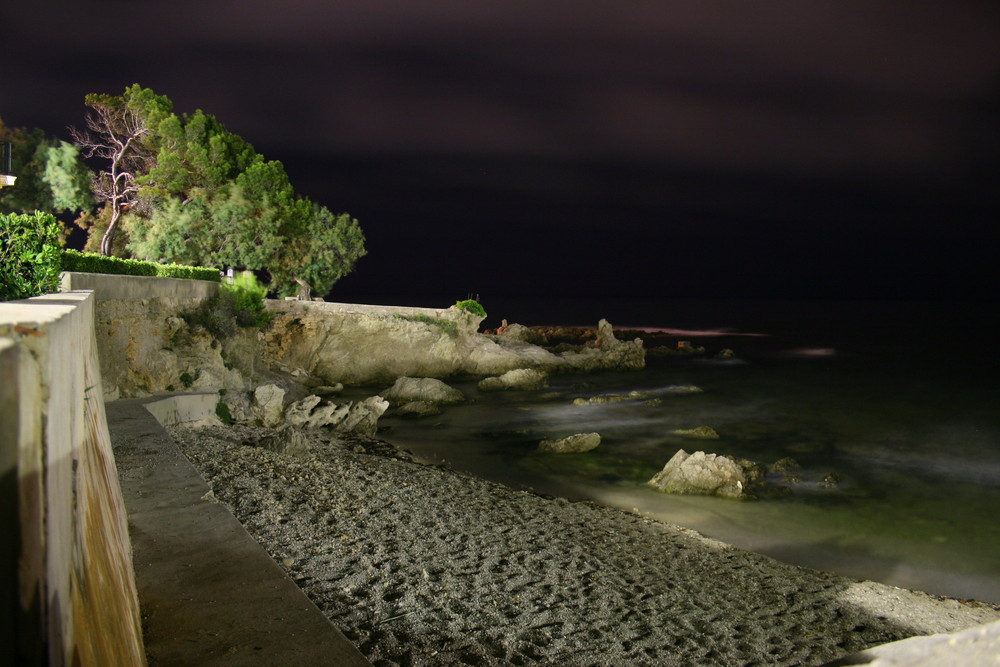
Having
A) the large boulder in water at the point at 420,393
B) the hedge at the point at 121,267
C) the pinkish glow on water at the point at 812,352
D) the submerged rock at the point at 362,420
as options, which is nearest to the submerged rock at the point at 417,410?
the large boulder in water at the point at 420,393

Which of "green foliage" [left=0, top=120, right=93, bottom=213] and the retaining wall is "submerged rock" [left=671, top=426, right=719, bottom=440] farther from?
"green foliage" [left=0, top=120, right=93, bottom=213]

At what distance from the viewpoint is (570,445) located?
19844 mm

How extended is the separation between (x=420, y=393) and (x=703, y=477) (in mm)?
14339

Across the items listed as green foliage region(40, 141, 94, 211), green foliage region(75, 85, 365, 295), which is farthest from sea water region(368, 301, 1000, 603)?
green foliage region(40, 141, 94, 211)

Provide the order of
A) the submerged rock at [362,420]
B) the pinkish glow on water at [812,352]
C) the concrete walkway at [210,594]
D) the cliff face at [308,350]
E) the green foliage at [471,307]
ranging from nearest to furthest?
the concrete walkway at [210,594] → the cliff face at [308,350] → the submerged rock at [362,420] → the green foliage at [471,307] → the pinkish glow on water at [812,352]

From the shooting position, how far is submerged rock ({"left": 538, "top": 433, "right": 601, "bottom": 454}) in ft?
64.7

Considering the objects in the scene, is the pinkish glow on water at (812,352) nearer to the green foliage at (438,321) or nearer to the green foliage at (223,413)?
the green foliage at (438,321)

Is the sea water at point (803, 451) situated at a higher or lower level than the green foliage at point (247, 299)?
lower

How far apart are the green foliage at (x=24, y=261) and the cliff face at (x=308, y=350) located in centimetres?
793

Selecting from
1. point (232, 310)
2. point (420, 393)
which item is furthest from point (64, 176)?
point (420, 393)

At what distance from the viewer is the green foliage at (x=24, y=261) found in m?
6.14

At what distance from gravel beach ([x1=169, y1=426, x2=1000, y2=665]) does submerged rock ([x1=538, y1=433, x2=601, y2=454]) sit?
6.06 metres

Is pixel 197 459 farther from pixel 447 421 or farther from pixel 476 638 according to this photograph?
pixel 447 421

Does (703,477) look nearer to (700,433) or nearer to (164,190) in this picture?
(700,433)
